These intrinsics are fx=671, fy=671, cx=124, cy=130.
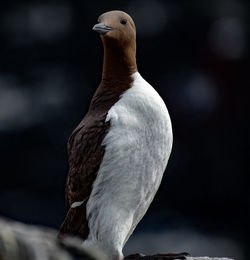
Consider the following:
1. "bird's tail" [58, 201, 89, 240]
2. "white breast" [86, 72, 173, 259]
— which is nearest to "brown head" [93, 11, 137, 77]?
"white breast" [86, 72, 173, 259]

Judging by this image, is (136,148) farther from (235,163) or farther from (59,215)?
(235,163)

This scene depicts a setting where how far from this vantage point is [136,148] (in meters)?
2.54

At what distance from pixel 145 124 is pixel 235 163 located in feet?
14.9

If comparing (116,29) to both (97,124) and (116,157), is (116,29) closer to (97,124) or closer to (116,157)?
(97,124)

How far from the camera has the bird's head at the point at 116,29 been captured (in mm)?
2523

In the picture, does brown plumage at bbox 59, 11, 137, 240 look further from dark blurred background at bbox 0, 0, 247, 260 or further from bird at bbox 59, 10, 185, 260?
dark blurred background at bbox 0, 0, 247, 260

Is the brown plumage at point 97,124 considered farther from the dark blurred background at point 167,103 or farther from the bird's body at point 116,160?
the dark blurred background at point 167,103

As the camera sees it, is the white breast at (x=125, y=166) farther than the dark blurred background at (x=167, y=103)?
No

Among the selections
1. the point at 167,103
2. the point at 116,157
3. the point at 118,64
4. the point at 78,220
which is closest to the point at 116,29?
the point at 118,64

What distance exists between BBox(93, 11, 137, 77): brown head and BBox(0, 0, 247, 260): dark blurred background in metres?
3.73

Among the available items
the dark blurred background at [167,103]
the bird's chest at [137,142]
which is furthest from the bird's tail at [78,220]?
the dark blurred background at [167,103]

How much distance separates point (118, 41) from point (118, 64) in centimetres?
11

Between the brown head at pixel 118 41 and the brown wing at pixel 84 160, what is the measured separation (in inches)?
8.8

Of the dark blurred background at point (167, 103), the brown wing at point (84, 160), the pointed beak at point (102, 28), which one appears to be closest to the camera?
the pointed beak at point (102, 28)
